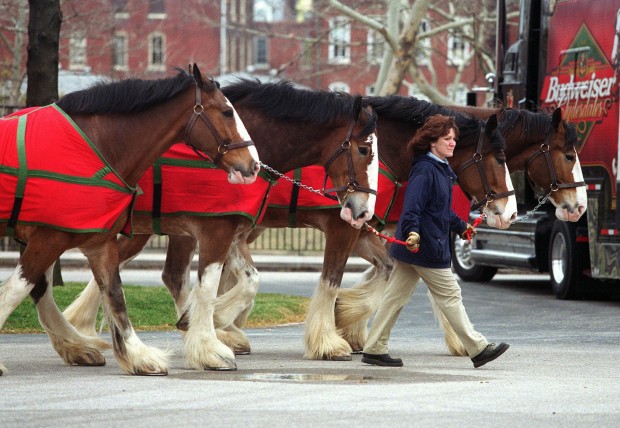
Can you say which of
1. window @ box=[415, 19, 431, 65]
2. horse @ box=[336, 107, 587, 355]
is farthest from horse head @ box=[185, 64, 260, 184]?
window @ box=[415, 19, 431, 65]

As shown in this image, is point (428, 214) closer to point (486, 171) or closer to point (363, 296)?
point (486, 171)

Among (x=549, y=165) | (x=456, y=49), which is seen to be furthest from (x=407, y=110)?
(x=456, y=49)

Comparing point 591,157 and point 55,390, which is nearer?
point 55,390

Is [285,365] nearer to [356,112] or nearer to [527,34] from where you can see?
[356,112]

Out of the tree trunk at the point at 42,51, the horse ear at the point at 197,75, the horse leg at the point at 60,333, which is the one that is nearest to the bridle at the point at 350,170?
the horse ear at the point at 197,75

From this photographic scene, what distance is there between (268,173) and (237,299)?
3.47 feet

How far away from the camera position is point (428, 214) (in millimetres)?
9844

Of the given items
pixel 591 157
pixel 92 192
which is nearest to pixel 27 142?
pixel 92 192

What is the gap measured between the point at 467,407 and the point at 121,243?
15.0 ft

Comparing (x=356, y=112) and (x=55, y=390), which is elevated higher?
(x=356, y=112)

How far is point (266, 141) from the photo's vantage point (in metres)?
10.5

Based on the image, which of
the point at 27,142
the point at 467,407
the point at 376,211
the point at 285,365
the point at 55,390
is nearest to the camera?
the point at 467,407

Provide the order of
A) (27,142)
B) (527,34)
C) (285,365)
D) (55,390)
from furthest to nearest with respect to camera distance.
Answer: (527,34) < (285,365) < (27,142) < (55,390)

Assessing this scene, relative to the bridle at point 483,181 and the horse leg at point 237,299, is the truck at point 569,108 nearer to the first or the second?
the bridle at point 483,181
